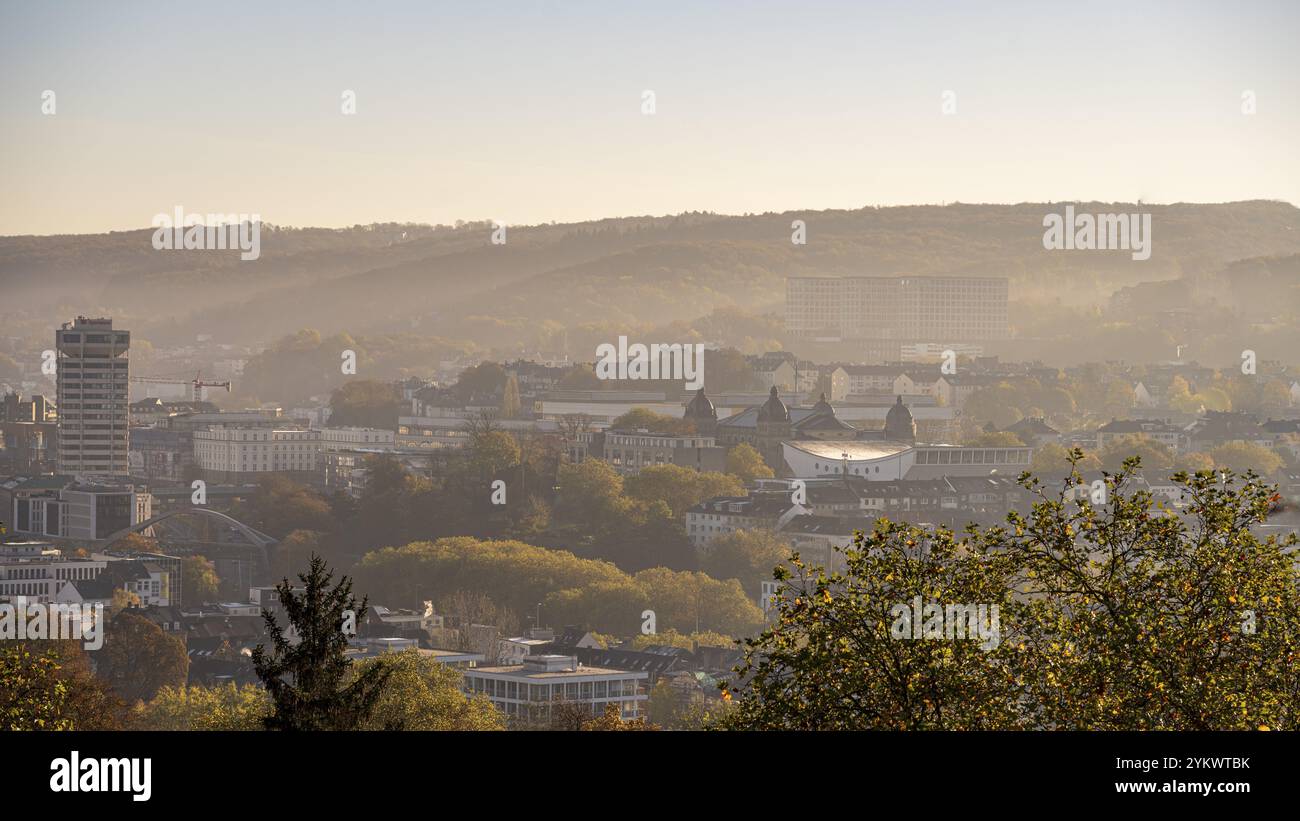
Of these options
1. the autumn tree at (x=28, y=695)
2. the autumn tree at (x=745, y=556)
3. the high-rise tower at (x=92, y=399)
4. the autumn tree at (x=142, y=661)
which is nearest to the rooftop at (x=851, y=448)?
the autumn tree at (x=745, y=556)

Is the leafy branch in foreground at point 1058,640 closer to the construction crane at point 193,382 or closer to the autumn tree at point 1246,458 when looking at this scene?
the autumn tree at point 1246,458

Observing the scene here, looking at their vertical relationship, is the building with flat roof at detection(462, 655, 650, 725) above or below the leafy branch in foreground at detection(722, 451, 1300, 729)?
below

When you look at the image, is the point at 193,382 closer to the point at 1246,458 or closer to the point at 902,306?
the point at 902,306

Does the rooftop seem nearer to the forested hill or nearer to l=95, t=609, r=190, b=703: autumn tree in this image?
l=95, t=609, r=190, b=703: autumn tree

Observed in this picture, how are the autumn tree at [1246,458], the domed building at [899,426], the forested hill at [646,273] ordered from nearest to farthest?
the autumn tree at [1246,458]
the domed building at [899,426]
the forested hill at [646,273]

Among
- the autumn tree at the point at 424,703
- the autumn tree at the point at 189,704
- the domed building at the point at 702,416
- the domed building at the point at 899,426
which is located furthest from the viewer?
the domed building at the point at 702,416

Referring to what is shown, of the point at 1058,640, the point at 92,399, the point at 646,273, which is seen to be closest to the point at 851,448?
the point at 92,399

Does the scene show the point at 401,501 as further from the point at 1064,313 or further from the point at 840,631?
the point at 1064,313

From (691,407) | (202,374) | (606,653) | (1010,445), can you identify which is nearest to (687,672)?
(606,653)

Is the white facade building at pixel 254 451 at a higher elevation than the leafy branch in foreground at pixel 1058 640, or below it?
higher

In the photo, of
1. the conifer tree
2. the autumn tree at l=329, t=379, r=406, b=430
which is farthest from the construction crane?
the conifer tree

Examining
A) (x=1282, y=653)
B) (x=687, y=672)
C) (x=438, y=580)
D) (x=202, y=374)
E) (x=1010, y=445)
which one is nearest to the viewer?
(x=1282, y=653)
